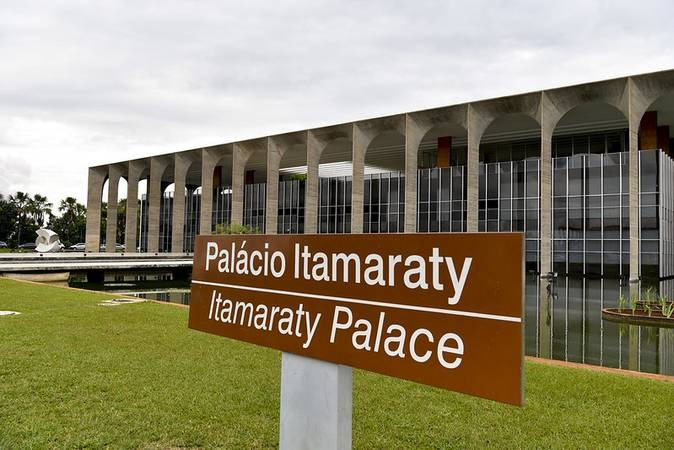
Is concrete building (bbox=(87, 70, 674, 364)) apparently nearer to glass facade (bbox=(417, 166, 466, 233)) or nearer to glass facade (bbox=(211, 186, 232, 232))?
glass facade (bbox=(417, 166, 466, 233))

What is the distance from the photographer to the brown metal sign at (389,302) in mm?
2135

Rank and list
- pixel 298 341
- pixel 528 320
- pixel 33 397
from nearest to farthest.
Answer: pixel 298 341 → pixel 33 397 → pixel 528 320

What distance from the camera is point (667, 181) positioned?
31.9 metres

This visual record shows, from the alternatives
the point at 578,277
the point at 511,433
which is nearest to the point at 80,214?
Answer: the point at 578,277

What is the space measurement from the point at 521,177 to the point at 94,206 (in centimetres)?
4811

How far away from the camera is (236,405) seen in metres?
5.41

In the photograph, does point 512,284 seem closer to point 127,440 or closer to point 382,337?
point 382,337

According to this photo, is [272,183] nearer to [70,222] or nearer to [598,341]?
[598,341]

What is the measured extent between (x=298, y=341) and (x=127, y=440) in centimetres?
257

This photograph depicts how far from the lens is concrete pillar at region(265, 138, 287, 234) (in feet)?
143

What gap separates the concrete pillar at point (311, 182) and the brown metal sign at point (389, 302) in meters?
37.8

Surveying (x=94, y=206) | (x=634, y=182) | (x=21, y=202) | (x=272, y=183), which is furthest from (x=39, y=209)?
(x=634, y=182)

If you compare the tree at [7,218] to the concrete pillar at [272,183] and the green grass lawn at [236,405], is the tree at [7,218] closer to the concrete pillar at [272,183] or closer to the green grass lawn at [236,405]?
the concrete pillar at [272,183]

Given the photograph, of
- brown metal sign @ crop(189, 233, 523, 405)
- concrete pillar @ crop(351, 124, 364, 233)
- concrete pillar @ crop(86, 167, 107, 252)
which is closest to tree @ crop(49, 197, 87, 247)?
concrete pillar @ crop(86, 167, 107, 252)
